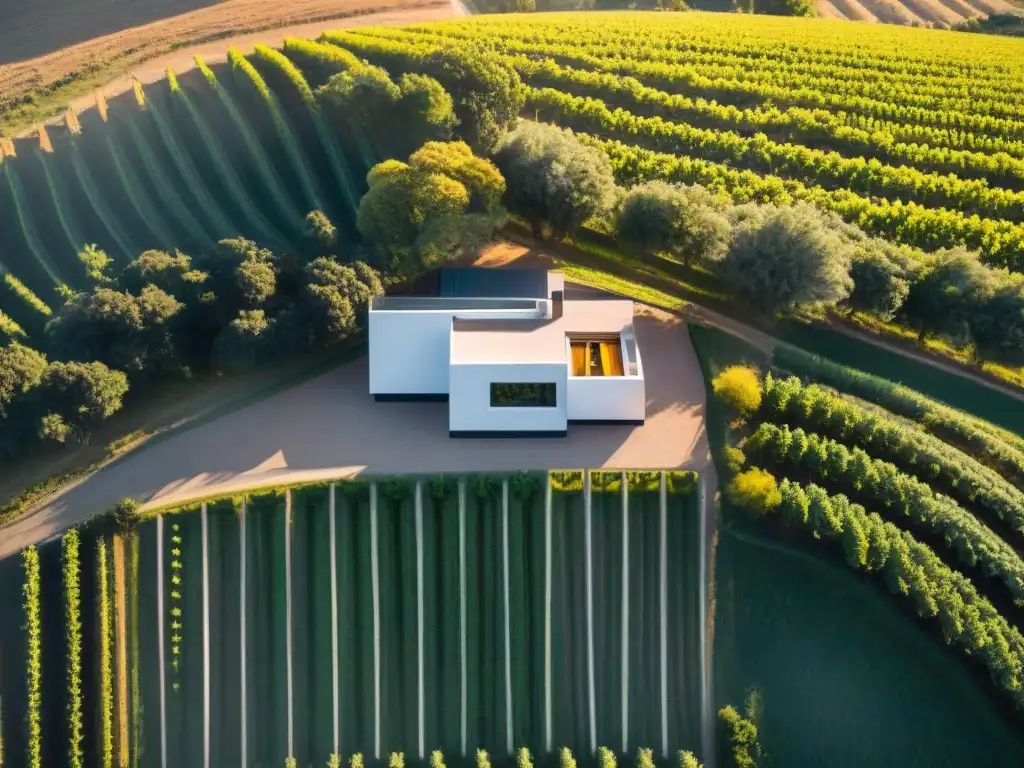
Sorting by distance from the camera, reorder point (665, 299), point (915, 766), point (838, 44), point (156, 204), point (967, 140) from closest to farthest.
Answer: point (915, 766)
point (665, 299)
point (156, 204)
point (967, 140)
point (838, 44)

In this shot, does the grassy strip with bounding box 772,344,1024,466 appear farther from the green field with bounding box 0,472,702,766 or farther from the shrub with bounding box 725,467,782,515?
the green field with bounding box 0,472,702,766

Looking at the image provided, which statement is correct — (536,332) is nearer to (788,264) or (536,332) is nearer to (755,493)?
(755,493)

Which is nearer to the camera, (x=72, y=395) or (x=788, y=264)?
(x=72, y=395)

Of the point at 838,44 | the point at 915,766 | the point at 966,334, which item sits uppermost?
the point at 838,44

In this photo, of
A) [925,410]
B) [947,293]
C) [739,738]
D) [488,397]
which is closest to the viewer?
[739,738]

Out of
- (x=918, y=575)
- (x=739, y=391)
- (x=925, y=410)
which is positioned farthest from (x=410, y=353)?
(x=925, y=410)

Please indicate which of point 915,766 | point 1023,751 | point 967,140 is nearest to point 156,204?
point 915,766

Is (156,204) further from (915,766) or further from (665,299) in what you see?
(915,766)
